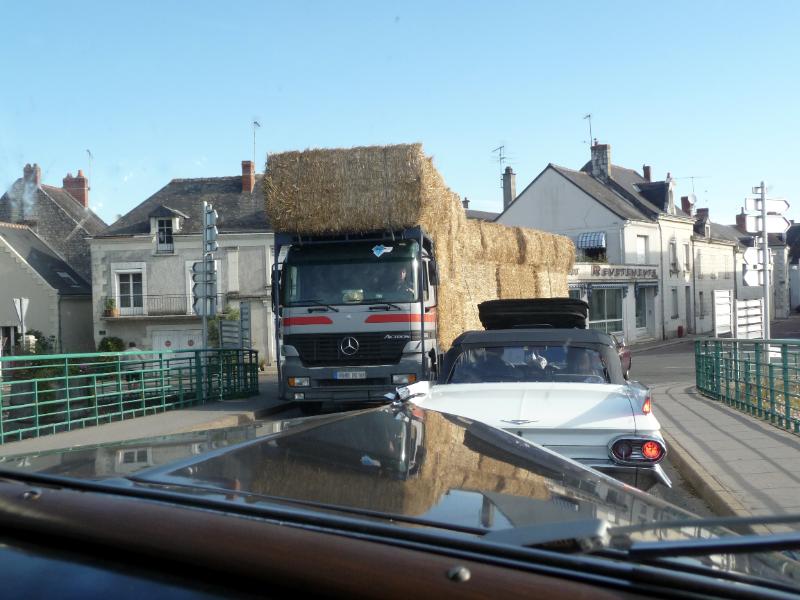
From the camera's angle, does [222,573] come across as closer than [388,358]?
Yes

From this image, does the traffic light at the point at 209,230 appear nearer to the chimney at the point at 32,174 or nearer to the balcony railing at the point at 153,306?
the balcony railing at the point at 153,306

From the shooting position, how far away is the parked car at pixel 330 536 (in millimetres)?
1312

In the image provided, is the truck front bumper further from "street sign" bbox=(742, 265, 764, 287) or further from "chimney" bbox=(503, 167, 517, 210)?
"chimney" bbox=(503, 167, 517, 210)

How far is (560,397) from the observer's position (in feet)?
18.8

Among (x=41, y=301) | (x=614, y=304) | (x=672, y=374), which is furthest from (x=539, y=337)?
(x=41, y=301)

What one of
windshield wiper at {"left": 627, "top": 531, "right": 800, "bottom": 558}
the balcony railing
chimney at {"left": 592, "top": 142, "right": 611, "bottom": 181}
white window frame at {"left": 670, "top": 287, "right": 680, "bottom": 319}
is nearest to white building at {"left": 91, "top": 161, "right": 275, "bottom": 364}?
the balcony railing

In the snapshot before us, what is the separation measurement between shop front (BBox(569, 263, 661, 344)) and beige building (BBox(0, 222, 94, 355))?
26036 millimetres

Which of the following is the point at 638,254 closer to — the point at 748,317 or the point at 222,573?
the point at 748,317

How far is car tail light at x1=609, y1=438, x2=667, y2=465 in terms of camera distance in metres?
5.15

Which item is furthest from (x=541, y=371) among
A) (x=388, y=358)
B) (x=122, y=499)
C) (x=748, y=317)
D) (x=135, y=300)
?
(x=135, y=300)

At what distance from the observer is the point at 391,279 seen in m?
13.4

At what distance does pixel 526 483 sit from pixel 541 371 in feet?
15.1

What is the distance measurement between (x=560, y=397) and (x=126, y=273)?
3880cm

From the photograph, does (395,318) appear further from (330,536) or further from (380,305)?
(330,536)
